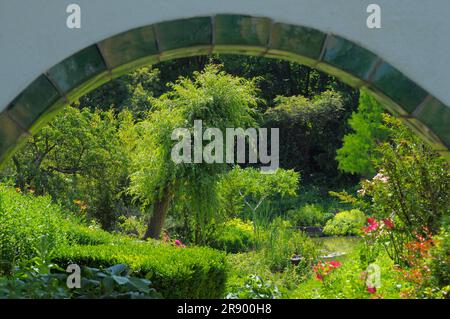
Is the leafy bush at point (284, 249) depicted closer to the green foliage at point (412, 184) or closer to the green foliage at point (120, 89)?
the green foliage at point (412, 184)

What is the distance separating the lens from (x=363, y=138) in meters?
21.0

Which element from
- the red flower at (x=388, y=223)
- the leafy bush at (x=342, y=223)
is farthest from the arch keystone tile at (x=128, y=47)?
the leafy bush at (x=342, y=223)

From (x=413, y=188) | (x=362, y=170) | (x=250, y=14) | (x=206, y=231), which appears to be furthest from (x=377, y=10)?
(x=362, y=170)

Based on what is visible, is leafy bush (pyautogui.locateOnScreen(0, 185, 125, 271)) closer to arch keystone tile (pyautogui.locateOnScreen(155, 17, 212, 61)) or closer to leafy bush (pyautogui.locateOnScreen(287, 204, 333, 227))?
arch keystone tile (pyautogui.locateOnScreen(155, 17, 212, 61))

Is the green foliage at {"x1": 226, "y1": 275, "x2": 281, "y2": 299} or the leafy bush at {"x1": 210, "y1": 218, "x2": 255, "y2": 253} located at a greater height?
the leafy bush at {"x1": 210, "y1": 218, "x2": 255, "y2": 253}

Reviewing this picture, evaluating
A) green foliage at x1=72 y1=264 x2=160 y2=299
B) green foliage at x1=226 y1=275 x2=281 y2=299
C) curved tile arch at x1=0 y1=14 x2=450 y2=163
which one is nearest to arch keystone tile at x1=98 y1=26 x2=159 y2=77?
curved tile arch at x1=0 y1=14 x2=450 y2=163

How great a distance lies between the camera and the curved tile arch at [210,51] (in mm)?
4684

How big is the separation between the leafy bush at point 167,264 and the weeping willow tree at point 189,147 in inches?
160

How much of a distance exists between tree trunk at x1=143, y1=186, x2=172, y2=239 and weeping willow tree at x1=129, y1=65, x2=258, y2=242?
0.02 metres

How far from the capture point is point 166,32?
4.73m

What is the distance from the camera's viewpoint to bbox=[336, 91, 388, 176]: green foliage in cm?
2073

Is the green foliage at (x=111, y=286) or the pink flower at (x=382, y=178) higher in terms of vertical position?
the pink flower at (x=382, y=178)

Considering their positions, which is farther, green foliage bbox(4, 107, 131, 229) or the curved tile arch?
green foliage bbox(4, 107, 131, 229)
